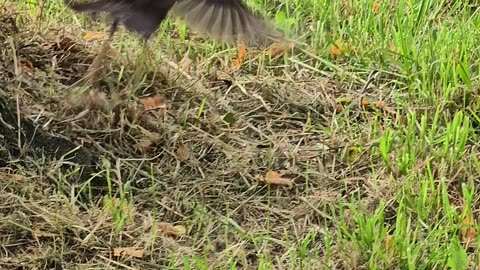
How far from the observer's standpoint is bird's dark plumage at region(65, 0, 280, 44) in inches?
100

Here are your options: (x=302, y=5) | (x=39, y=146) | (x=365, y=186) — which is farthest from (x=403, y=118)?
(x=39, y=146)

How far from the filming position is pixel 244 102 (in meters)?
2.92

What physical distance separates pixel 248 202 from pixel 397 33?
106cm

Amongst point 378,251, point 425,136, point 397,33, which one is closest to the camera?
point 378,251

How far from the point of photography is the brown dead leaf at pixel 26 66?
2.77m

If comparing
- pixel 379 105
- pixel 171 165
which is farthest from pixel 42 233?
pixel 379 105

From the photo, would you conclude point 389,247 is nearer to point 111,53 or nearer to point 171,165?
point 171,165

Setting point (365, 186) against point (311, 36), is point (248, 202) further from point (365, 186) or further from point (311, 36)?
point (311, 36)

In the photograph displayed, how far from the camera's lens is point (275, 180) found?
8.30 feet

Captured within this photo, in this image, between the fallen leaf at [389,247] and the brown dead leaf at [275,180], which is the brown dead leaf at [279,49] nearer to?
the brown dead leaf at [275,180]

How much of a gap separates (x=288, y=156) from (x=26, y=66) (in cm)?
91

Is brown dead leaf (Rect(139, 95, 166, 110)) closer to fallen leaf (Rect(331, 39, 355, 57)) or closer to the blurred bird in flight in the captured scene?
the blurred bird in flight

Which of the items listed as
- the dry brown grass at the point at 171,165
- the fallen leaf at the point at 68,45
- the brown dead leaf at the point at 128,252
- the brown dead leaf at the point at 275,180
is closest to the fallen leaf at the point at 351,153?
the dry brown grass at the point at 171,165

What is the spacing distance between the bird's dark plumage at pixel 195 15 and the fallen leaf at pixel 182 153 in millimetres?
357
